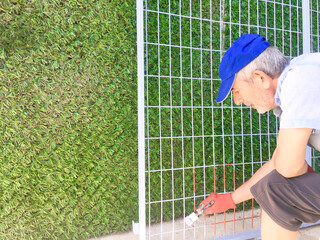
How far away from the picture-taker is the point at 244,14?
91.7 inches

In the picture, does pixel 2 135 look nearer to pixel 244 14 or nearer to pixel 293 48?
pixel 244 14

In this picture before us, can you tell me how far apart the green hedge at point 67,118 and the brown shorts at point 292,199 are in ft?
3.98

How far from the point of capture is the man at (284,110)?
926 mm

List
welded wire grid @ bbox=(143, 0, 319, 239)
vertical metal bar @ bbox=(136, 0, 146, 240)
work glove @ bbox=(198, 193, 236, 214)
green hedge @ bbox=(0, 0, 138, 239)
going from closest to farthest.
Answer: work glove @ bbox=(198, 193, 236, 214), vertical metal bar @ bbox=(136, 0, 146, 240), green hedge @ bbox=(0, 0, 138, 239), welded wire grid @ bbox=(143, 0, 319, 239)

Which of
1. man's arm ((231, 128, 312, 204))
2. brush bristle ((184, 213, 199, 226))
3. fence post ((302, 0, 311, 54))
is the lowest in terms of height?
brush bristle ((184, 213, 199, 226))

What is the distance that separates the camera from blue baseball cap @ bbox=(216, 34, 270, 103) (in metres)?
1.10

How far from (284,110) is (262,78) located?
0.20m

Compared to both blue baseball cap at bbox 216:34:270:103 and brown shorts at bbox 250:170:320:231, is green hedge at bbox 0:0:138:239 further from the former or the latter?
brown shorts at bbox 250:170:320:231

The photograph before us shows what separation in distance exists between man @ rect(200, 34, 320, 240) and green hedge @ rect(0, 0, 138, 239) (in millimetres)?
1108

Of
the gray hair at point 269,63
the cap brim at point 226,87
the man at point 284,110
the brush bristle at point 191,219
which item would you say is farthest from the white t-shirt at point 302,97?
the brush bristle at point 191,219

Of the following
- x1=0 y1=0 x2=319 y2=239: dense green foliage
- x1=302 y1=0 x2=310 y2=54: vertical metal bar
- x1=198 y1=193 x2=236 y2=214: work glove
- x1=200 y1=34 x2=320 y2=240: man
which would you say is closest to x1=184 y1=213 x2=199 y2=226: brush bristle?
x1=198 y1=193 x2=236 y2=214: work glove

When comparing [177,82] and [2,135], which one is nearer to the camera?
[2,135]

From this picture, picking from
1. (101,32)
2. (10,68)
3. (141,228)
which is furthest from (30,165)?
(101,32)

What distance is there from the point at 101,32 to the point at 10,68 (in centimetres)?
70
